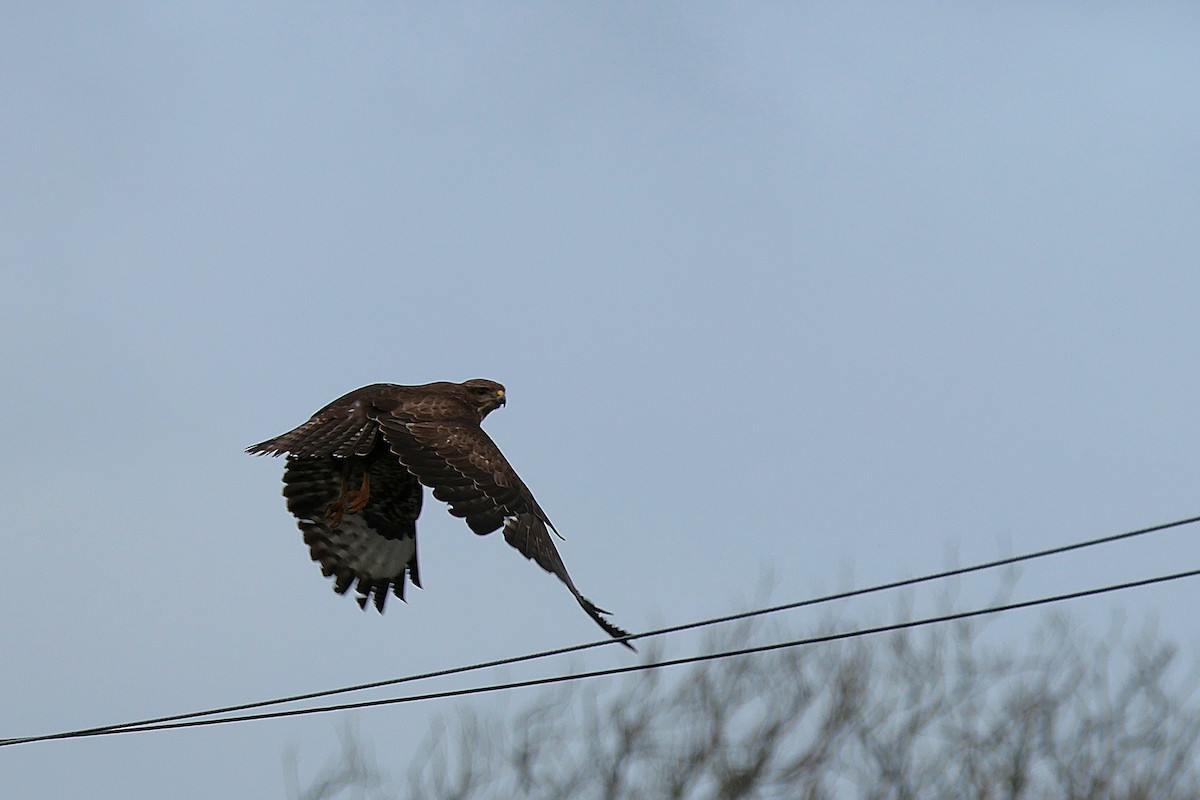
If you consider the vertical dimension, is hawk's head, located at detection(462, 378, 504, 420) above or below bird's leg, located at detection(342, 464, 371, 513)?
above

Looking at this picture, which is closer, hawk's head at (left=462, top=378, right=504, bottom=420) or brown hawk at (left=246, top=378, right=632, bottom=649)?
brown hawk at (left=246, top=378, right=632, bottom=649)

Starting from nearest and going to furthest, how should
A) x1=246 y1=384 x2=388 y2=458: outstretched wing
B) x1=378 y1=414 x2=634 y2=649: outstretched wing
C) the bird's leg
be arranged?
x1=378 y1=414 x2=634 y2=649: outstretched wing
x1=246 y1=384 x2=388 y2=458: outstretched wing
the bird's leg

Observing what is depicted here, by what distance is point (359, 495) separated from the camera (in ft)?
36.7

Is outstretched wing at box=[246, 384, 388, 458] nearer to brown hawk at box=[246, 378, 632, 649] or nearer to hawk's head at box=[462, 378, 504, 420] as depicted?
brown hawk at box=[246, 378, 632, 649]

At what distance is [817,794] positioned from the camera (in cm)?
1844

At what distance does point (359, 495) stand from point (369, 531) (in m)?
0.41

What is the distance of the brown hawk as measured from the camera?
9570 millimetres

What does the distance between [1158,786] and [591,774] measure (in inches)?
239

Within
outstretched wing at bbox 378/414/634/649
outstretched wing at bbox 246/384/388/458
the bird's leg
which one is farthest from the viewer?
the bird's leg

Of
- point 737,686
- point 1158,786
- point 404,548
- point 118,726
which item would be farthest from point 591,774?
point 118,726

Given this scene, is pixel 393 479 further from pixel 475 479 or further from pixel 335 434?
pixel 475 479

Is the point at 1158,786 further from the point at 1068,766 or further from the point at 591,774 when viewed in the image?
the point at 591,774

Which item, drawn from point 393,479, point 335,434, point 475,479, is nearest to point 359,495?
point 393,479

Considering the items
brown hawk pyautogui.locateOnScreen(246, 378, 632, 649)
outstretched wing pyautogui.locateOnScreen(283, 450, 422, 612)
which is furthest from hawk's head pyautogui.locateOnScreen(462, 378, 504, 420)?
outstretched wing pyautogui.locateOnScreen(283, 450, 422, 612)
